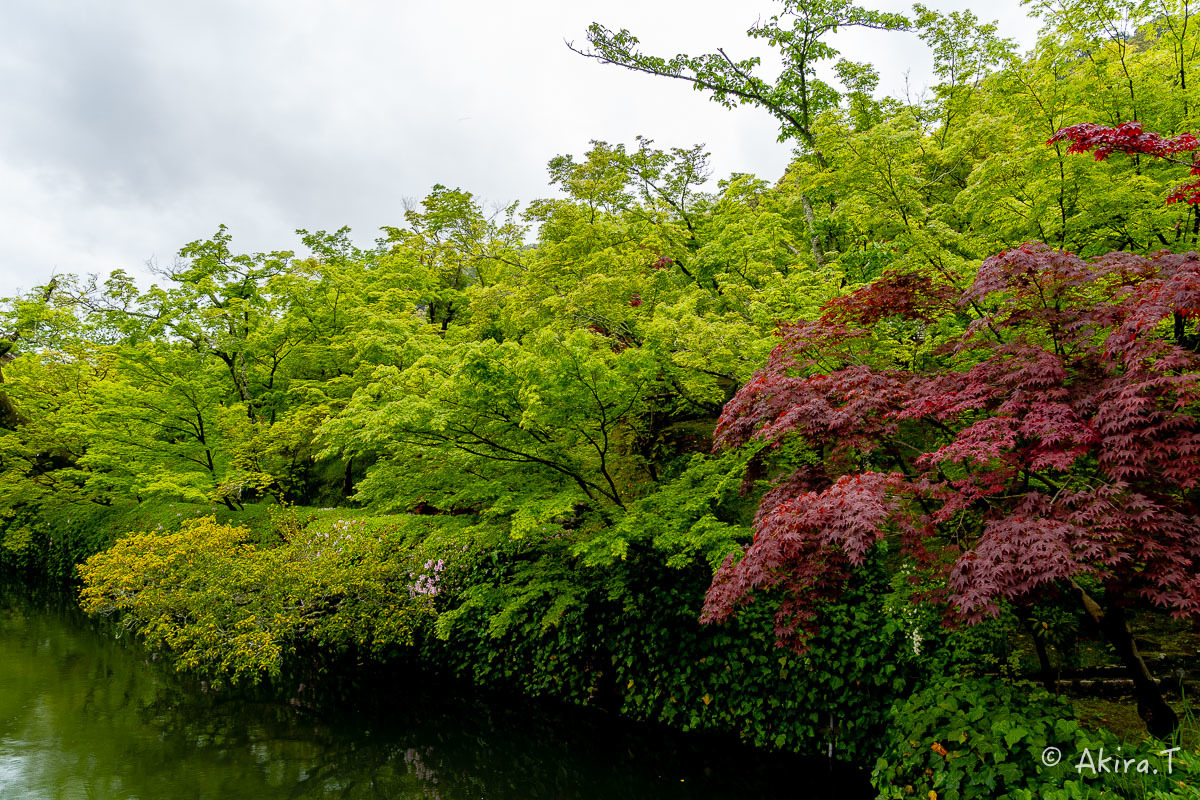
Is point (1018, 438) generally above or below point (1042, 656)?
above

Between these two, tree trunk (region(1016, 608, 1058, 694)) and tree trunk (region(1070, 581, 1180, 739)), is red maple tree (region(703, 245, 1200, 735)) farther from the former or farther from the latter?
tree trunk (region(1016, 608, 1058, 694))

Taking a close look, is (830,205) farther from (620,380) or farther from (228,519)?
(228,519)

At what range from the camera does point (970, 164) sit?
31.9ft

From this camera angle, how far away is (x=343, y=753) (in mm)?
6633

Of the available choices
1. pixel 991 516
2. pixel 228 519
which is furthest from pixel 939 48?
pixel 228 519

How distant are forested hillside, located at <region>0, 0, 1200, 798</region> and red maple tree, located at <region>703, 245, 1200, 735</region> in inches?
1.1

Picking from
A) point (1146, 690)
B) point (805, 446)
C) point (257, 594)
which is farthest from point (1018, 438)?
point (257, 594)

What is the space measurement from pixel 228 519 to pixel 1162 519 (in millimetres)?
13275

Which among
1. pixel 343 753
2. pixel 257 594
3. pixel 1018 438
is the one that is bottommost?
pixel 343 753

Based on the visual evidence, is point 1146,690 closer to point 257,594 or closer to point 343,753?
point 343,753

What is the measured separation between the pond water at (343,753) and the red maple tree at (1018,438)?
263 cm

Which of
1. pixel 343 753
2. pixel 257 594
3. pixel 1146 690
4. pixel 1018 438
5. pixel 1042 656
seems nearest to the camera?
pixel 1018 438

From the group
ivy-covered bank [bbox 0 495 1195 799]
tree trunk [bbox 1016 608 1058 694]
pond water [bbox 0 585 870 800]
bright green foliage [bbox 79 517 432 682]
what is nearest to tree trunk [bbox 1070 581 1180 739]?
ivy-covered bank [bbox 0 495 1195 799]

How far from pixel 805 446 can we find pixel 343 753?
6159 millimetres
